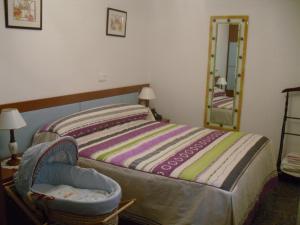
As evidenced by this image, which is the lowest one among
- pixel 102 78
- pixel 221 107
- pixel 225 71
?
pixel 221 107

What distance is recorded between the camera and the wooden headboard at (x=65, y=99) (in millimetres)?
2654

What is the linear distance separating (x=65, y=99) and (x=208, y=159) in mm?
1521

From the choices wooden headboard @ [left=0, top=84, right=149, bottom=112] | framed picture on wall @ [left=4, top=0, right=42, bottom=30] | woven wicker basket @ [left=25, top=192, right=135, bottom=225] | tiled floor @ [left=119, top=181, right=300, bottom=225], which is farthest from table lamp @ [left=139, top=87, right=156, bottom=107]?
woven wicker basket @ [left=25, top=192, right=135, bottom=225]

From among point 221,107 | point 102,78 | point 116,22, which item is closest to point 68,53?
point 102,78

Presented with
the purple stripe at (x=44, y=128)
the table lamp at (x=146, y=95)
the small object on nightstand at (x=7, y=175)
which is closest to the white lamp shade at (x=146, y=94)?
the table lamp at (x=146, y=95)

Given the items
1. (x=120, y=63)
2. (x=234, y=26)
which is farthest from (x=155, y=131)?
(x=234, y=26)

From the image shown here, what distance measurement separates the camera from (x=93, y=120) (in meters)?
3.01

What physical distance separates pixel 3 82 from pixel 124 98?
1.69 metres

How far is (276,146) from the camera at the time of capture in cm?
385

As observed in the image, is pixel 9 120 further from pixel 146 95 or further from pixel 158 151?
pixel 146 95

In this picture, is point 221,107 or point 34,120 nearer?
point 34,120

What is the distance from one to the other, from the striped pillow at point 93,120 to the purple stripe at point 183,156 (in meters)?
0.89

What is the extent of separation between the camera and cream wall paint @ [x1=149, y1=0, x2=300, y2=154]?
3641mm

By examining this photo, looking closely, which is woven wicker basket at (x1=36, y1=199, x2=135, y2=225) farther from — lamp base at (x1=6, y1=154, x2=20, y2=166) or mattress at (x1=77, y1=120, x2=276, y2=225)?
lamp base at (x1=6, y1=154, x2=20, y2=166)
